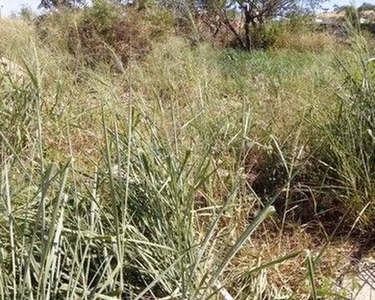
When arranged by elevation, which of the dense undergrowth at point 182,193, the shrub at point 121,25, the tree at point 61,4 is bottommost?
the dense undergrowth at point 182,193

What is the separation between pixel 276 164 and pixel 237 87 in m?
2.36

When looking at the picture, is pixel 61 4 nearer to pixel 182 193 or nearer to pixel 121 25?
pixel 121 25

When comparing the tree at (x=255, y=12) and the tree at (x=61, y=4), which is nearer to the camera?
the tree at (x=61, y=4)

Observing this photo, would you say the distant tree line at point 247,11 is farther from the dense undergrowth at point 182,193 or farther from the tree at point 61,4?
the dense undergrowth at point 182,193

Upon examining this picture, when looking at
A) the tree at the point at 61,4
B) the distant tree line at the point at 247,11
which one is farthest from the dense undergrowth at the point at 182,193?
the distant tree line at the point at 247,11

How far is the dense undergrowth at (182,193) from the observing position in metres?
1.08

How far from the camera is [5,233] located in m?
1.27

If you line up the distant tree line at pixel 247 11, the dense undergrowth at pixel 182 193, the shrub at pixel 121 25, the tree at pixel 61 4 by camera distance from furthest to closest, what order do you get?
1. the distant tree line at pixel 247 11
2. the shrub at pixel 121 25
3. the tree at pixel 61 4
4. the dense undergrowth at pixel 182 193

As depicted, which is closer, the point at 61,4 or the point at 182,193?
the point at 182,193

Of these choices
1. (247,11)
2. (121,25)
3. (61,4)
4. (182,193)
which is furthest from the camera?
(247,11)

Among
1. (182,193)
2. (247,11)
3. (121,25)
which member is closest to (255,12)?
(247,11)

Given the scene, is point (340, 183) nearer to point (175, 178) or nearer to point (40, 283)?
point (175, 178)

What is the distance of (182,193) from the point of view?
142 cm

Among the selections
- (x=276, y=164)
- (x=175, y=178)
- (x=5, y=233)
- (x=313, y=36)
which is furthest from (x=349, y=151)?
(x=313, y=36)
